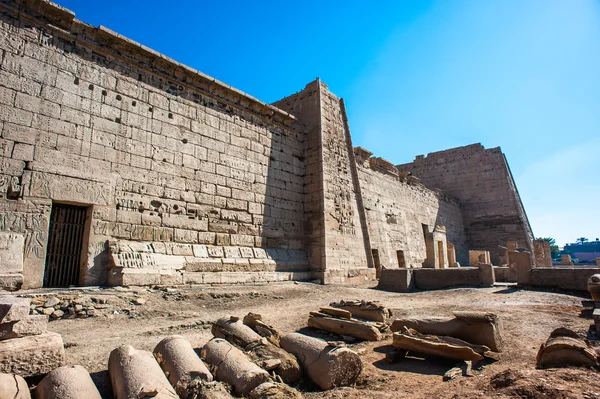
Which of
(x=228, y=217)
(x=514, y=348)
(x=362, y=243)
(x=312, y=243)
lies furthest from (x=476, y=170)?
(x=514, y=348)

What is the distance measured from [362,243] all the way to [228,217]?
5.40 metres

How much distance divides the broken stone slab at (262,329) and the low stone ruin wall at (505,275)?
10.3m

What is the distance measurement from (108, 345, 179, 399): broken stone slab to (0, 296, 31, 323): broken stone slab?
870mm

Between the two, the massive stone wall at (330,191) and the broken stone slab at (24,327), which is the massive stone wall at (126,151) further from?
the broken stone slab at (24,327)

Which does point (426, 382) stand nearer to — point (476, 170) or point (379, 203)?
point (379, 203)

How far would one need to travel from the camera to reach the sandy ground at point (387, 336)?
3.08 meters

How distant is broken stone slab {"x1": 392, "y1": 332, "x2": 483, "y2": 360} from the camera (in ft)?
13.0

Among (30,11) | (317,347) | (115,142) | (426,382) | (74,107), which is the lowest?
(426,382)

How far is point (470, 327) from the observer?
4.44 m

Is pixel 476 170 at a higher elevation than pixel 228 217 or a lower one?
higher

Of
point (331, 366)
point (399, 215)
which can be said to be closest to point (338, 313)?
point (331, 366)

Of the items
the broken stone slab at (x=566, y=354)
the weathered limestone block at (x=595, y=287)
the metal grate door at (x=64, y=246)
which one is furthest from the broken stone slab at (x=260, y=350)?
the weathered limestone block at (x=595, y=287)

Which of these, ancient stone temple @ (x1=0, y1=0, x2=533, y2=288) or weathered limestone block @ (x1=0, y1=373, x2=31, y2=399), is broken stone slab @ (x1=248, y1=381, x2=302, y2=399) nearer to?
weathered limestone block @ (x1=0, y1=373, x2=31, y2=399)

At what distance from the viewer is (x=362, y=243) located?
42.7 ft
